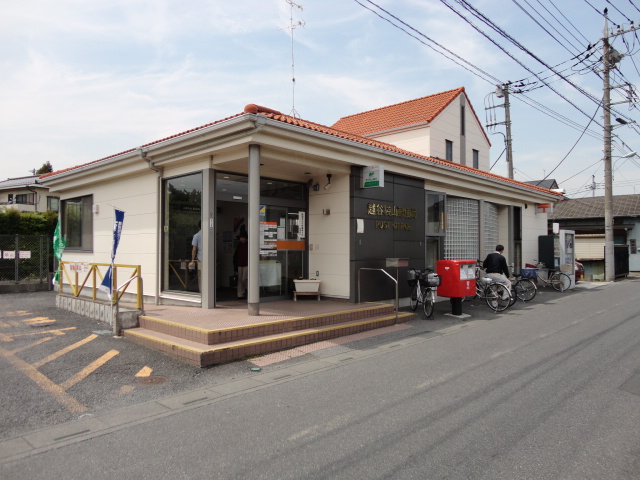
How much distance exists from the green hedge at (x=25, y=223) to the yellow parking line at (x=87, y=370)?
47.6ft

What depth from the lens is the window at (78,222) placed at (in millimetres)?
12688

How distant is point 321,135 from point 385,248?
3.50m

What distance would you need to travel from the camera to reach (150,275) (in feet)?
33.2

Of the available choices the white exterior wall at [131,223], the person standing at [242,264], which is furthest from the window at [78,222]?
the person standing at [242,264]

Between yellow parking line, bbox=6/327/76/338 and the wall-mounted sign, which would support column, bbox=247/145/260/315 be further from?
the wall-mounted sign

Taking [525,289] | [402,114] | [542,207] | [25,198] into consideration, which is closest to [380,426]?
[525,289]

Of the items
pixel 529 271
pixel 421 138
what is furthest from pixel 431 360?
pixel 421 138

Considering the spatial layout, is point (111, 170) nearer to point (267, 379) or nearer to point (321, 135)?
point (321, 135)

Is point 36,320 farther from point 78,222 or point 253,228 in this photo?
point 253,228

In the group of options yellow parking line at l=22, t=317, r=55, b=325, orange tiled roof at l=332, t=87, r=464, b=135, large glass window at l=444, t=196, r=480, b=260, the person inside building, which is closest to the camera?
yellow parking line at l=22, t=317, r=55, b=325

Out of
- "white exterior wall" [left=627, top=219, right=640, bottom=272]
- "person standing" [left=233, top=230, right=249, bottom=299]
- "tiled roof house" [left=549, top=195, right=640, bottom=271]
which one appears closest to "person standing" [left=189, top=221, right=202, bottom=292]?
"person standing" [left=233, top=230, right=249, bottom=299]

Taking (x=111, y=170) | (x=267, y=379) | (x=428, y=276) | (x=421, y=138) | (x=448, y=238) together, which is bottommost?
(x=267, y=379)

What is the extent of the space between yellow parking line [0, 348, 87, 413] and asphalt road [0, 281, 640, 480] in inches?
20.4

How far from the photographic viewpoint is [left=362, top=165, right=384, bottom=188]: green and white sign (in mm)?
9641
